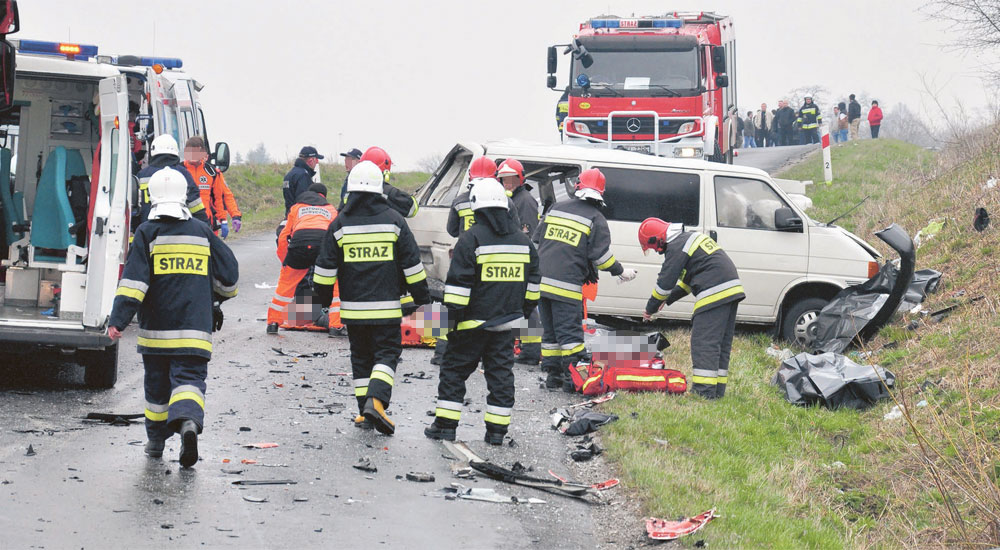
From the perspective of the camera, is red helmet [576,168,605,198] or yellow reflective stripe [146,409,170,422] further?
red helmet [576,168,605,198]

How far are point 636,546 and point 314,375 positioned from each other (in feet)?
14.9

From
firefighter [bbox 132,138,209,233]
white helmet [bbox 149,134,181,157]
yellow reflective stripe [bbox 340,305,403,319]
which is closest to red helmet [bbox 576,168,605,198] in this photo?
yellow reflective stripe [bbox 340,305,403,319]

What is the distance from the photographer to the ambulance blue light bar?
9.77m

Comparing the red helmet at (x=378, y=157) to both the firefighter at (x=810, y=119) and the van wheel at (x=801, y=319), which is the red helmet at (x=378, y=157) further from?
the firefighter at (x=810, y=119)

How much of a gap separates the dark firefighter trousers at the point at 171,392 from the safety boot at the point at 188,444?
87 millimetres

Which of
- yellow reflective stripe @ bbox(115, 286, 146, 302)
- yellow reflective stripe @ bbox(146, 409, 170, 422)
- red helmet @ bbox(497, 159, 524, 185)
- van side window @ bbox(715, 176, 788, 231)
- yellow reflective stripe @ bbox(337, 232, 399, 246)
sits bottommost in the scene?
yellow reflective stripe @ bbox(146, 409, 170, 422)

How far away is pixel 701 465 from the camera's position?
7.43 meters

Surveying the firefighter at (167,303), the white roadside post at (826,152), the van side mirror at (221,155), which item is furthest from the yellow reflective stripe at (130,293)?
the white roadside post at (826,152)

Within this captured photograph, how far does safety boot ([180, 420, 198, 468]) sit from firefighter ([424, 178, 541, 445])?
1.75 meters

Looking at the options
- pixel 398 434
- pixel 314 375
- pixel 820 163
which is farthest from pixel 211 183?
pixel 820 163

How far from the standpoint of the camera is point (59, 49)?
9.77 m

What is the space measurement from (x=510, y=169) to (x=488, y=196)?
3191 millimetres

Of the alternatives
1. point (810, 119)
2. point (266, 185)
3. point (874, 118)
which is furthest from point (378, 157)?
point (874, 118)

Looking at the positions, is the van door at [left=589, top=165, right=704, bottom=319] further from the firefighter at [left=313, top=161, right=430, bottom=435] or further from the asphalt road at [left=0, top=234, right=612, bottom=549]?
the firefighter at [left=313, top=161, right=430, bottom=435]
